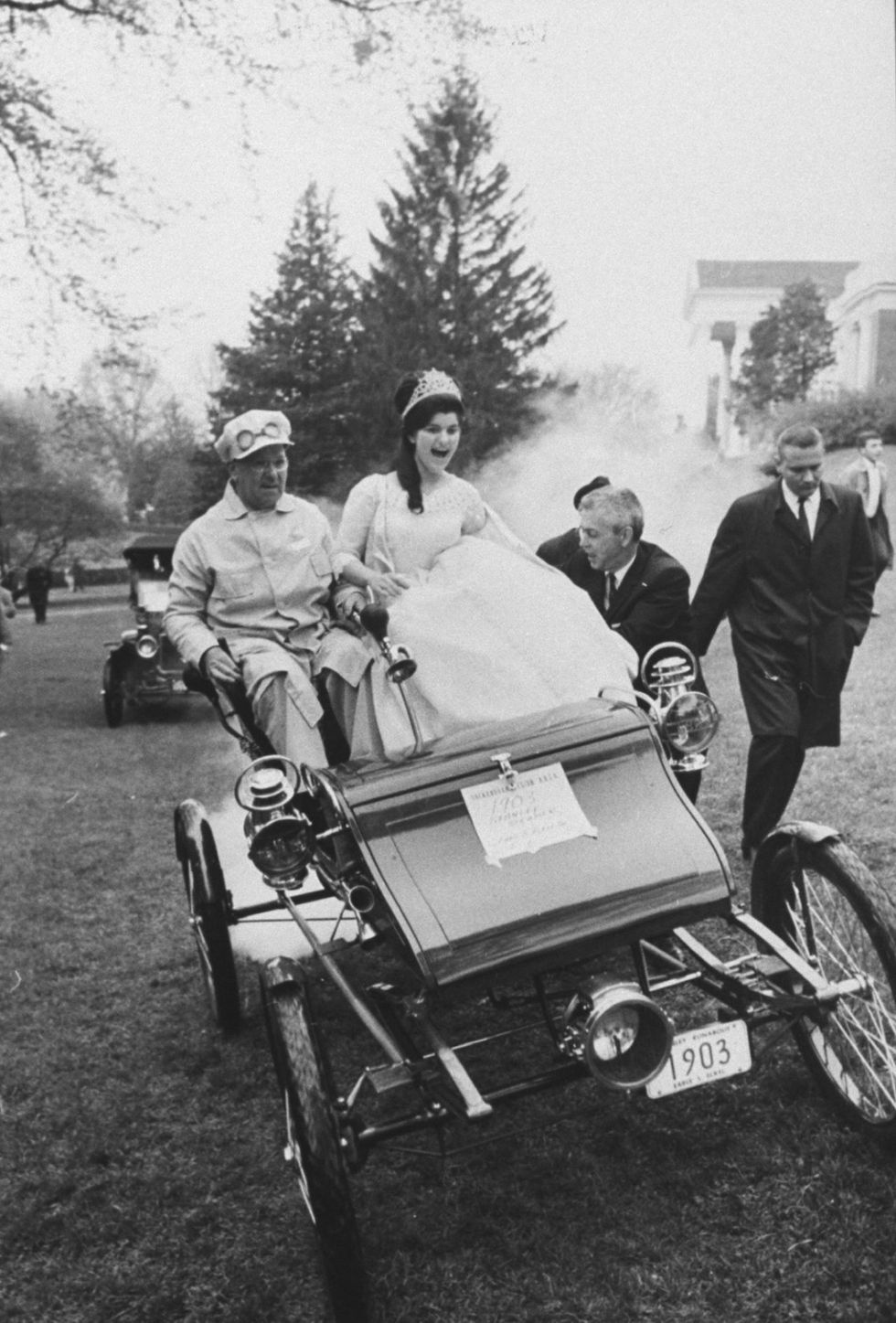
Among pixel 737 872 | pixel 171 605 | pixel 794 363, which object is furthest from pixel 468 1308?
pixel 794 363

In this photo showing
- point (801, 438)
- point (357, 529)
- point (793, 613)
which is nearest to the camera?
point (357, 529)

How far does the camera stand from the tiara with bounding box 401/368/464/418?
12.3ft

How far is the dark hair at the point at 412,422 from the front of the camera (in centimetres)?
375

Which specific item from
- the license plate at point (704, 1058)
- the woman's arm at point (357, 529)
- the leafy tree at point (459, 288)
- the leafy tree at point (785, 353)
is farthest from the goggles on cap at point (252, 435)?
the leafy tree at point (459, 288)

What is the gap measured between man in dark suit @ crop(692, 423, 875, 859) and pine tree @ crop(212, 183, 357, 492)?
58.5ft

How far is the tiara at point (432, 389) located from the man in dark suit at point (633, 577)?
0.76 metres

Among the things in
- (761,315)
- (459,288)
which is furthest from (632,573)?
Answer: (459,288)

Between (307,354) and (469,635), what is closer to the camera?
(469,635)

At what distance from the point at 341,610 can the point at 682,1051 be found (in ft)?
6.54

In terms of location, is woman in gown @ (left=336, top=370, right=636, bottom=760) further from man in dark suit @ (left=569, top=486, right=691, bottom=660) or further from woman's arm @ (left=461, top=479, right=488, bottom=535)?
man in dark suit @ (left=569, top=486, right=691, bottom=660)

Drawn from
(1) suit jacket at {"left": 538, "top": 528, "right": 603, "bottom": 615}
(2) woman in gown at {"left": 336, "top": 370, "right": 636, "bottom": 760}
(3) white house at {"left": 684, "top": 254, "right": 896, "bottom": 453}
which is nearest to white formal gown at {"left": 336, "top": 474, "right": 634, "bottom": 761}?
(2) woman in gown at {"left": 336, "top": 370, "right": 636, "bottom": 760}

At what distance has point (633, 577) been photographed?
4.45 meters

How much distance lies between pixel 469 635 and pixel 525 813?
721mm

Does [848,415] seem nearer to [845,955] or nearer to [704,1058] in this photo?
[845,955]
